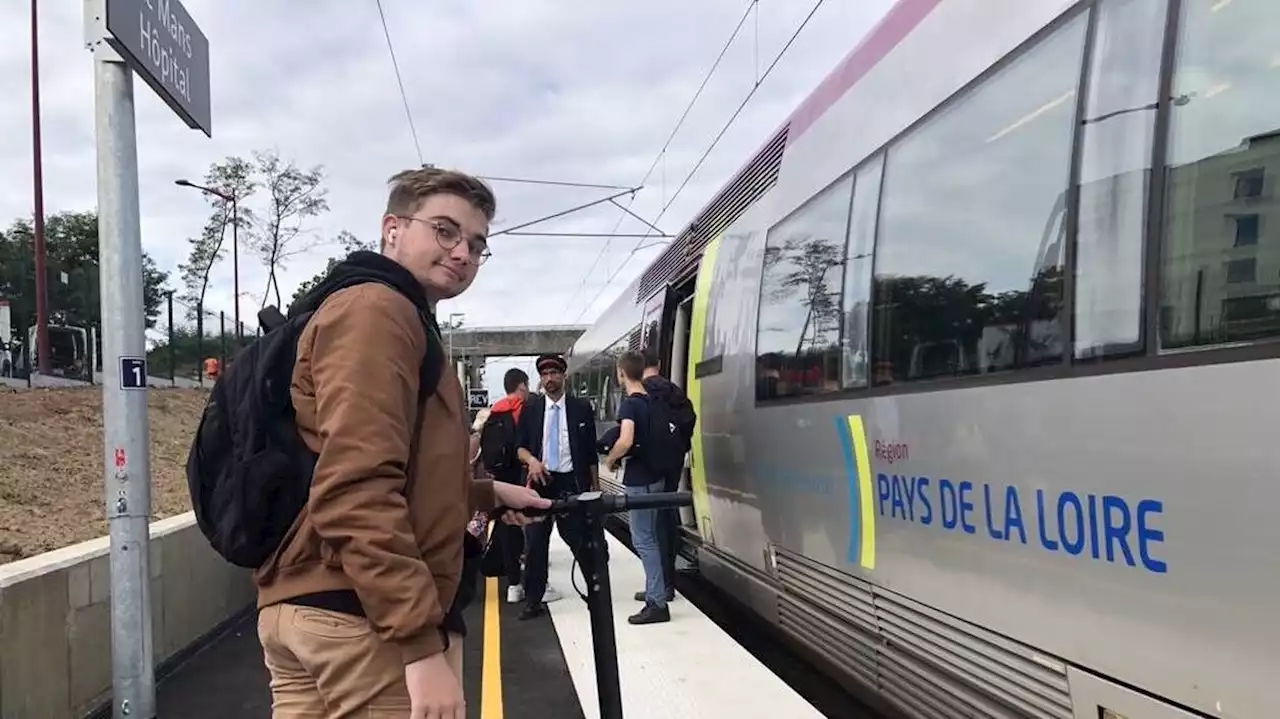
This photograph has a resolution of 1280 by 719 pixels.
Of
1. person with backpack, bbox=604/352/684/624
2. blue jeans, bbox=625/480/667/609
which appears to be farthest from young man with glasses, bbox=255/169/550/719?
person with backpack, bbox=604/352/684/624

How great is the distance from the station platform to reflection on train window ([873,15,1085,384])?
154cm

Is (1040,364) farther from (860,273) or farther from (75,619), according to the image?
(75,619)

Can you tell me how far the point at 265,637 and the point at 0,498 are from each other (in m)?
10.5

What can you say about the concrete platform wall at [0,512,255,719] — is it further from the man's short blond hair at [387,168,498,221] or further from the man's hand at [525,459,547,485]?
the man's short blond hair at [387,168,498,221]

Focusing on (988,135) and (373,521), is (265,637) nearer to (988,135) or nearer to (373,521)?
(373,521)

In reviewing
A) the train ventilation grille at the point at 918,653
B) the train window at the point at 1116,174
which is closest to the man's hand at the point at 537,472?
the train ventilation grille at the point at 918,653

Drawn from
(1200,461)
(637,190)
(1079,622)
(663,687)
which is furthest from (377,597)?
(637,190)

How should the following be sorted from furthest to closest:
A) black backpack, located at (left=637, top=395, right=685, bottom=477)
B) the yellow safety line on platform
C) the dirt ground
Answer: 1. the dirt ground
2. black backpack, located at (left=637, top=395, right=685, bottom=477)
3. the yellow safety line on platform

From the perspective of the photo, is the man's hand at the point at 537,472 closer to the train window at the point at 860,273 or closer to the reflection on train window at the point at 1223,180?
the train window at the point at 860,273

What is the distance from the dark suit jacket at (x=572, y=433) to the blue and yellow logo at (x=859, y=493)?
2694 mm

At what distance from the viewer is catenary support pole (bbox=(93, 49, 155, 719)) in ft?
14.9

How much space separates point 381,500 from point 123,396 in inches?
136

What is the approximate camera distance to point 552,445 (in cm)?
727

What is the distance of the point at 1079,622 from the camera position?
3.01m
